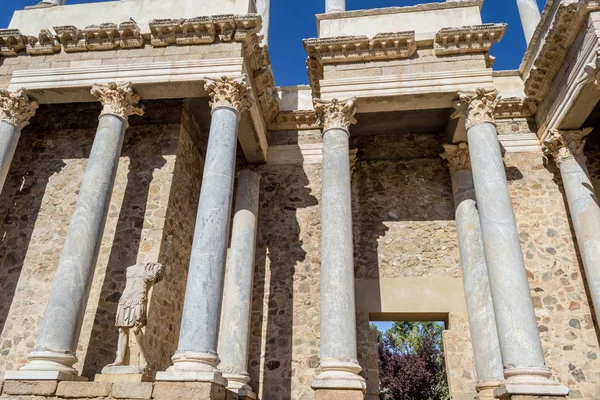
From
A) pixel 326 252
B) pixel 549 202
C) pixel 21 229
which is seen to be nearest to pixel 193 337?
pixel 326 252

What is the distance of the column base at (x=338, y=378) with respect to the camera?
6453 millimetres

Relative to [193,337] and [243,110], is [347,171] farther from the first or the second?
[193,337]

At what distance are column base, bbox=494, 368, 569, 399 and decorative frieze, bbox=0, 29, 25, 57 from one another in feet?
35.4

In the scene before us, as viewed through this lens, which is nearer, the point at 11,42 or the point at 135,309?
the point at 135,309

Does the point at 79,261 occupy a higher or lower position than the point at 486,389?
higher

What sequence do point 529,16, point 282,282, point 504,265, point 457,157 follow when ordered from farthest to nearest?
point 529,16 → point 457,157 → point 282,282 → point 504,265

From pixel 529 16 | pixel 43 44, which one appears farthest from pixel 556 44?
pixel 43 44

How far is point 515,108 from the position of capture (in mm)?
10484

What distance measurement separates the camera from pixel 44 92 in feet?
29.4

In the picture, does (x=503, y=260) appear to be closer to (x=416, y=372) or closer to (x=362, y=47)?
(x=362, y=47)

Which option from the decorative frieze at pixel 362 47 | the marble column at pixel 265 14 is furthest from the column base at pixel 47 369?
the marble column at pixel 265 14

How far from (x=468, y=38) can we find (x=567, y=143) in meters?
3.17

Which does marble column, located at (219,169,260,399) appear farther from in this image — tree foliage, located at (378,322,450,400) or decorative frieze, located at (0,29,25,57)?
tree foliage, located at (378,322,450,400)

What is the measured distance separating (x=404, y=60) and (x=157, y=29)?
16.1 ft
